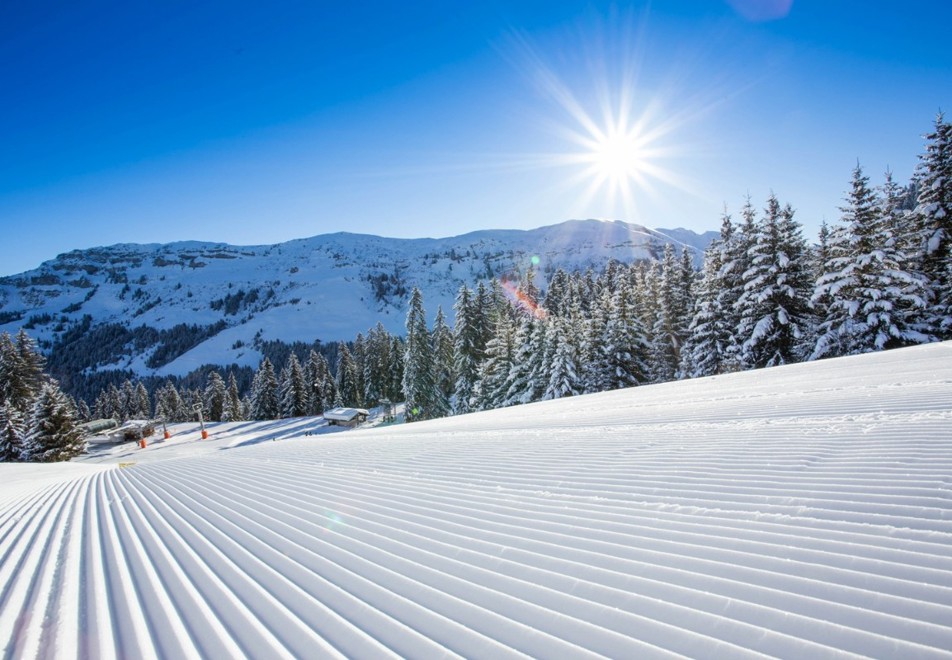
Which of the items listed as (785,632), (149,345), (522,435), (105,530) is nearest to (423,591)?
(785,632)

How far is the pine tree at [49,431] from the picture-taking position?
28.5 metres

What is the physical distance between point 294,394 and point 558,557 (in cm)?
5582

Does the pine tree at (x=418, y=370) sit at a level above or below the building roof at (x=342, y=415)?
above

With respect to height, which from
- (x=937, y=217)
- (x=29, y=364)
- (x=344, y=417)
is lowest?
(x=344, y=417)

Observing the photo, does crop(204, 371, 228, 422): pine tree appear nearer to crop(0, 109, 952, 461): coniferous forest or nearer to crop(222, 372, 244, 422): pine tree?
crop(222, 372, 244, 422): pine tree

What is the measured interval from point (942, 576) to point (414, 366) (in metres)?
37.6

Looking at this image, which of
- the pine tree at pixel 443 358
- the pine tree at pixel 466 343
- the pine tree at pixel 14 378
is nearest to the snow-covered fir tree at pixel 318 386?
the pine tree at pixel 443 358

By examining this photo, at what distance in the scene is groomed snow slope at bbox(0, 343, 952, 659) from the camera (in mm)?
2244

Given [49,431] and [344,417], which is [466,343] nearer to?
[344,417]

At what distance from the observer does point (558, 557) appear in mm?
3281

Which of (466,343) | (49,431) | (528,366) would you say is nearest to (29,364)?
(49,431)

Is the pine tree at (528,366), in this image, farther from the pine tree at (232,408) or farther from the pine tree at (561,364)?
the pine tree at (232,408)

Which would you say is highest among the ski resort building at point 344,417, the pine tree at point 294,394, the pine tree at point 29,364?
the pine tree at point 29,364

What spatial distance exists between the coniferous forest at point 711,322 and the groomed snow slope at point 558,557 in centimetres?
1593
